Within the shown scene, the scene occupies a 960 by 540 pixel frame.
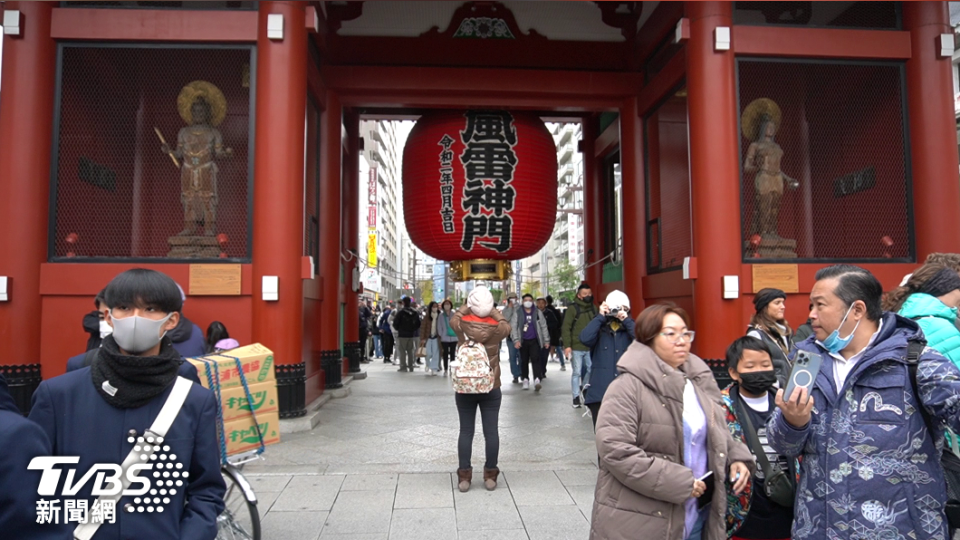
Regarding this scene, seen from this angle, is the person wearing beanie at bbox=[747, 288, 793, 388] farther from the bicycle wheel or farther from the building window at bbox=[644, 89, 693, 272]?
the building window at bbox=[644, 89, 693, 272]

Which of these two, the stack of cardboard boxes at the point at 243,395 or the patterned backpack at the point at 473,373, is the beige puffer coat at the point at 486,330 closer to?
the patterned backpack at the point at 473,373

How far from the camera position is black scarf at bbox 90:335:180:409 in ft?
5.61

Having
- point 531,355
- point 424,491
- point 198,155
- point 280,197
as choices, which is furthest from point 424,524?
point 531,355

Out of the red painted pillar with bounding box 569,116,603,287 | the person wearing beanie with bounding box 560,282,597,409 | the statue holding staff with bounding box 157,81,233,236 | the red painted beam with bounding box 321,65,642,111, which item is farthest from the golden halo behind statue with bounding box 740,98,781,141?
the statue holding staff with bounding box 157,81,233,236

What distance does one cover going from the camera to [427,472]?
541cm

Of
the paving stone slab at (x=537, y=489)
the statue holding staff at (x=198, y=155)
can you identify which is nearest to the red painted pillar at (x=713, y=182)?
the paving stone slab at (x=537, y=489)

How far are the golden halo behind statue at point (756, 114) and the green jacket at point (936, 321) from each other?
5.80 metres

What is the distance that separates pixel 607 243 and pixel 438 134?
491cm

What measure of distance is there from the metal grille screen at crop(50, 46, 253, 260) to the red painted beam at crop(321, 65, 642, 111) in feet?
5.98

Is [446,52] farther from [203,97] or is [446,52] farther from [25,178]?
[25,178]

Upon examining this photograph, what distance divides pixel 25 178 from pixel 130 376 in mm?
6439

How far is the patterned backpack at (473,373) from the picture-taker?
4762 millimetres

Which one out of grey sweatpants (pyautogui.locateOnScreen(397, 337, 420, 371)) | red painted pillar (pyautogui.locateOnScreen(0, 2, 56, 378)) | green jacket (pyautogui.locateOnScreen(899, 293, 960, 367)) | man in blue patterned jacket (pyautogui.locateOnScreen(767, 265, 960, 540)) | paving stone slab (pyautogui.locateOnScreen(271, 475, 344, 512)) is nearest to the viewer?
man in blue patterned jacket (pyautogui.locateOnScreen(767, 265, 960, 540))

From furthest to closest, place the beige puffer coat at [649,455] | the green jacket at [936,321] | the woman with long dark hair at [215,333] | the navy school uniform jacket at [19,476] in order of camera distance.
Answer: the woman with long dark hair at [215,333] → the green jacket at [936,321] → the beige puffer coat at [649,455] → the navy school uniform jacket at [19,476]
